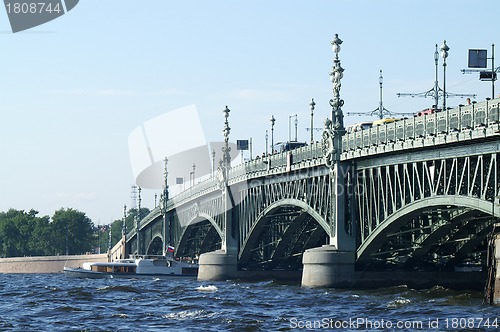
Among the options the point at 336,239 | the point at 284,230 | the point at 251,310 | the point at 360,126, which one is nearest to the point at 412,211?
the point at 336,239

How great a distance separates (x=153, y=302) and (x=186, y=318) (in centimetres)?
1336

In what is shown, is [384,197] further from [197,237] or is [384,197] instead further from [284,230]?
[197,237]

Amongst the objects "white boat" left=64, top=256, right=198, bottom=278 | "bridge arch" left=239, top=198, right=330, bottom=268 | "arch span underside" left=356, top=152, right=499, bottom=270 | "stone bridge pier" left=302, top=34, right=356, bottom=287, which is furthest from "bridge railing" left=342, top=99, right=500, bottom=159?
"white boat" left=64, top=256, right=198, bottom=278

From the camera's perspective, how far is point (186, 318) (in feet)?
171

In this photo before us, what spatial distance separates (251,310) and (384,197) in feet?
52.8

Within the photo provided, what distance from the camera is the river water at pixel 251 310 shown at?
1864 inches

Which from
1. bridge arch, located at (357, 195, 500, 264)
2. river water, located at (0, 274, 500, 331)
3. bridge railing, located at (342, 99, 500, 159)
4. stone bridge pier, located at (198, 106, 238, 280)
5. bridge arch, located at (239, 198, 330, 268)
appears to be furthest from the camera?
stone bridge pier, located at (198, 106, 238, 280)

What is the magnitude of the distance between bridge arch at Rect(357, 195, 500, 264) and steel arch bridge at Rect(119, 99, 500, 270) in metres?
0.06

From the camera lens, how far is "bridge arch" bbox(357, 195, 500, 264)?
187 ft

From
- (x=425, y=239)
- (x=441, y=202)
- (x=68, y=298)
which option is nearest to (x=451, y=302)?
(x=441, y=202)

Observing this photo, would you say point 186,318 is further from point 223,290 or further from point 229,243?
point 229,243

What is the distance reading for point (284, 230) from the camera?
99688mm

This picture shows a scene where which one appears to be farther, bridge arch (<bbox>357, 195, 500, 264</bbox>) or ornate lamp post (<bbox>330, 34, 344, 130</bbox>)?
ornate lamp post (<bbox>330, 34, 344, 130</bbox>)

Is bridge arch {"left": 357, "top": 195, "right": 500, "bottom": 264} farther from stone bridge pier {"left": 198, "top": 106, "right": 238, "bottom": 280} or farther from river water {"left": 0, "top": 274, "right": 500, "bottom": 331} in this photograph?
stone bridge pier {"left": 198, "top": 106, "right": 238, "bottom": 280}
